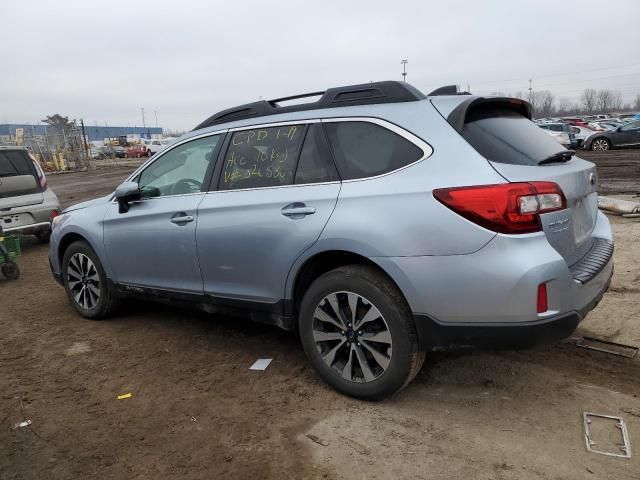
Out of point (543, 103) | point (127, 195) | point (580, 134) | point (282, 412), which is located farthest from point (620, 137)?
point (543, 103)

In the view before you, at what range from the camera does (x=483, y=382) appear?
342 centimetres

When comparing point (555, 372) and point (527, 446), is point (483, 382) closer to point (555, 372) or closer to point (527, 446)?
point (555, 372)

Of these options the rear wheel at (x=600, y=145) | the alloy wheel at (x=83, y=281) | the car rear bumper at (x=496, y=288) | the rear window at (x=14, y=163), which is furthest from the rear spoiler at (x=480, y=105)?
the rear wheel at (x=600, y=145)

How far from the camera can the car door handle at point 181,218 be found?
154 inches

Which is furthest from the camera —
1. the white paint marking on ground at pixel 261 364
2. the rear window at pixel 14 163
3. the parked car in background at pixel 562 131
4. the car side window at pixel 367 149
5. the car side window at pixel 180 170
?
the parked car in background at pixel 562 131

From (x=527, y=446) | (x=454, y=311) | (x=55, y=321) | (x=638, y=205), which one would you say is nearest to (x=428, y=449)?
(x=527, y=446)

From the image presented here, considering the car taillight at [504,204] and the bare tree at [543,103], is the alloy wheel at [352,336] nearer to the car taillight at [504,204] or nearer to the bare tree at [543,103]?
the car taillight at [504,204]

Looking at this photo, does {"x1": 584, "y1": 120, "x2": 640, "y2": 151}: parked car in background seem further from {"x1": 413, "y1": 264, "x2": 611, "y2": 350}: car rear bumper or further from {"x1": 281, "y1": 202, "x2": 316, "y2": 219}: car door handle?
{"x1": 281, "y1": 202, "x2": 316, "y2": 219}: car door handle

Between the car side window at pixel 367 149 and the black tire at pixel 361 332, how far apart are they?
1.90ft

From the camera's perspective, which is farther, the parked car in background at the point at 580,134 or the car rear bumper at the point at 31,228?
the parked car in background at the point at 580,134

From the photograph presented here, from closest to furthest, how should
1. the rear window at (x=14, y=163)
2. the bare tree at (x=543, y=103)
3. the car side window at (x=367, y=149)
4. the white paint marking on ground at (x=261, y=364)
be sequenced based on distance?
the car side window at (x=367, y=149), the white paint marking on ground at (x=261, y=364), the rear window at (x=14, y=163), the bare tree at (x=543, y=103)

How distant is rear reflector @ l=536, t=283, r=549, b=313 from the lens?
260 centimetres

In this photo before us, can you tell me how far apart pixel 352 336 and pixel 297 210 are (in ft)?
2.73

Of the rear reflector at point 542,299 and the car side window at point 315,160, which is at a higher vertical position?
the car side window at point 315,160
